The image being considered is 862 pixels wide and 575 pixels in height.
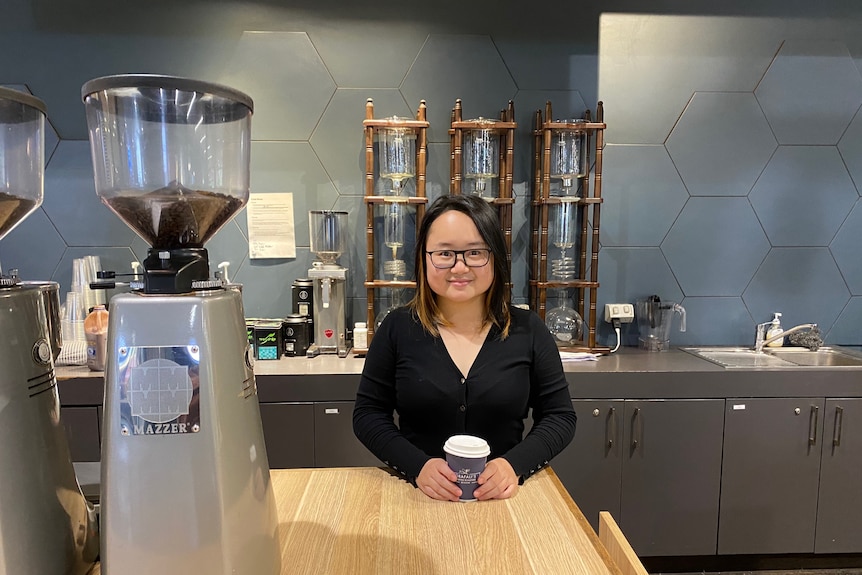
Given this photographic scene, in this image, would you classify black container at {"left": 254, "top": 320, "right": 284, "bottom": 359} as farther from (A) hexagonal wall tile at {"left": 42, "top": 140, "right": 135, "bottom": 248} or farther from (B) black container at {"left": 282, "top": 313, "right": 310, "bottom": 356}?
(A) hexagonal wall tile at {"left": 42, "top": 140, "right": 135, "bottom": 248}

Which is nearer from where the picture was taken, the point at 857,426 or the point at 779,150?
the point at 857,426

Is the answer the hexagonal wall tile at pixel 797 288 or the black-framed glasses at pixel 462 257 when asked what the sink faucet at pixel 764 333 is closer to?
the hexagonal wall tile at pixel 797 288

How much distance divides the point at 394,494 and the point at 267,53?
7.25 ft

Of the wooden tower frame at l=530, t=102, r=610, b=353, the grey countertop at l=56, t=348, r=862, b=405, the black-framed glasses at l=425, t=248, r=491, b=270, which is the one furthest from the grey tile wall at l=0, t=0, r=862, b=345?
the black-framed glasses at l=425, t=248, r=491, b=270

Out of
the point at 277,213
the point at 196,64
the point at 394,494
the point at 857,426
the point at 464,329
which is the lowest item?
the point at 857,426

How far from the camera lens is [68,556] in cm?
75

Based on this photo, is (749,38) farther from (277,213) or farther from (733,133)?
(277,213)

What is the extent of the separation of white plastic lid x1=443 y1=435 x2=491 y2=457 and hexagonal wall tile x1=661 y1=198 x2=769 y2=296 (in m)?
2.04

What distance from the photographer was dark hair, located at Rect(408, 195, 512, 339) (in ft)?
4.51

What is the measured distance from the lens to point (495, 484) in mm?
1076

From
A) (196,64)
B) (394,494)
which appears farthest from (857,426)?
(196,64)

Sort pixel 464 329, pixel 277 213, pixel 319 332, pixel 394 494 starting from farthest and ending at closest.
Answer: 1. pixel 277 213
2. pixel 319 332
3. pixel 464 329
4. pixel 394 494

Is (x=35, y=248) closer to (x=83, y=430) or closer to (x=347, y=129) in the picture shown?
(x=83, y=430)

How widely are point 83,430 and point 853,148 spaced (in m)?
3.78
